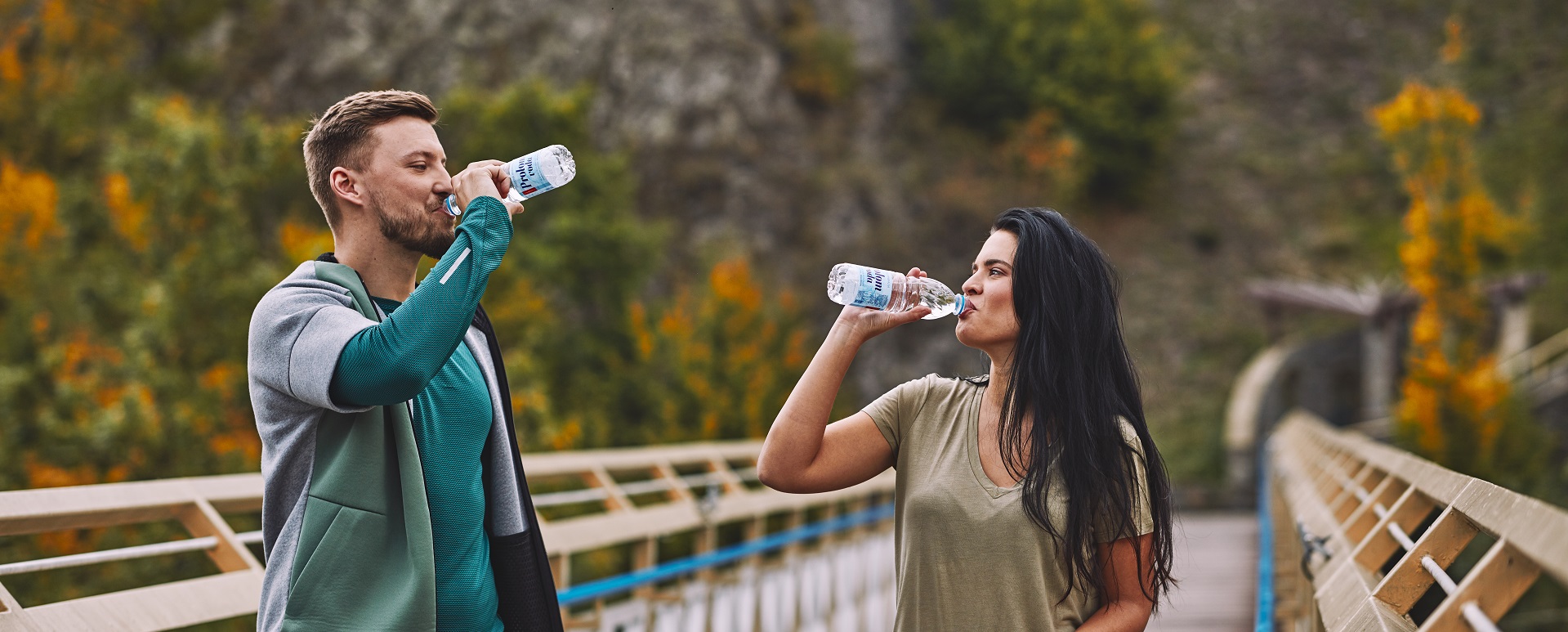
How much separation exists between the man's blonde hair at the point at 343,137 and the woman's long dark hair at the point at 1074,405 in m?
1.17

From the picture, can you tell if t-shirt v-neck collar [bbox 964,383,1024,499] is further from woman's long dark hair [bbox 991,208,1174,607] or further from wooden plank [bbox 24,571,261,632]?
wooden plank [bbox 24,571,261,632]

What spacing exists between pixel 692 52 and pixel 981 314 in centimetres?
2645

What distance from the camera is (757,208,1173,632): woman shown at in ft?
7.01

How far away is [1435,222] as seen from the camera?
49.6ft

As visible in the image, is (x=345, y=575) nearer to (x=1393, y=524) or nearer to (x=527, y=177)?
(x=527, y=177)

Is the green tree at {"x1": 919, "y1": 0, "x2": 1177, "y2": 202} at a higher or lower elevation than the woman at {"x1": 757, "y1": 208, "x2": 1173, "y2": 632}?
higher

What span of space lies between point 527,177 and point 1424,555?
185 centimetres

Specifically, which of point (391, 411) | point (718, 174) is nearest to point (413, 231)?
point (391, 411)

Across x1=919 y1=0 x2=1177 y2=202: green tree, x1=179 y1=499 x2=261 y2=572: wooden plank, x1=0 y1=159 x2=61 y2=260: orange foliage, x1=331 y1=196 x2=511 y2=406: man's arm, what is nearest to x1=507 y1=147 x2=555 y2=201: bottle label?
x1=331 y1=196 x2=511 y2=406: man's arm

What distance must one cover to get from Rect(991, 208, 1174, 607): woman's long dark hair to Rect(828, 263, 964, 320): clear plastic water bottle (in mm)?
179

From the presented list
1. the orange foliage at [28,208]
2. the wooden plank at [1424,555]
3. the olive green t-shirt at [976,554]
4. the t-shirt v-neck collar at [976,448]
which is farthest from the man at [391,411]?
the orange foliage at [28,208]

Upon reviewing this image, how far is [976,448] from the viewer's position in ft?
7.43

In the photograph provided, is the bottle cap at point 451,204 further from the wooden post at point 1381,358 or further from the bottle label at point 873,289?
the wooden post at point 1381,358

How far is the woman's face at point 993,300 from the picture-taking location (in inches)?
89.3
